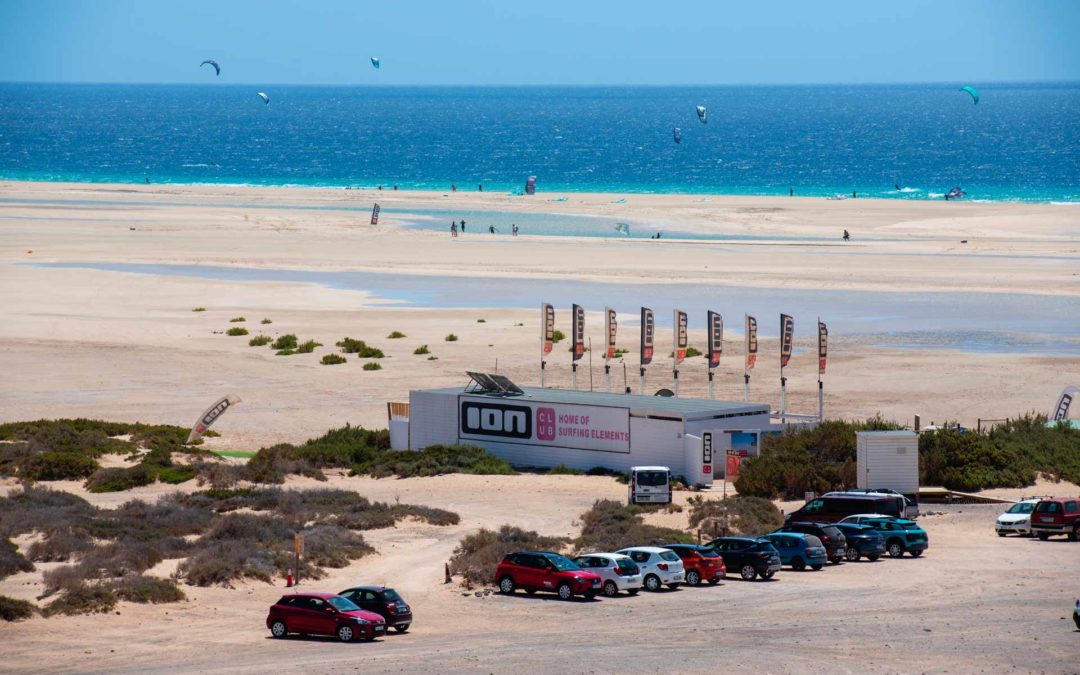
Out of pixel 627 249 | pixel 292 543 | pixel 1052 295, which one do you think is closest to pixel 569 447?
pixel 292 543

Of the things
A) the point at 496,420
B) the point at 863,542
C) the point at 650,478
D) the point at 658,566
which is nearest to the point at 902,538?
the point at 863,542

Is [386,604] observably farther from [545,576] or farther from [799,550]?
[799,550]

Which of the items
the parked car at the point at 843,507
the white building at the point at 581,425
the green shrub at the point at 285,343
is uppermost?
the green shrub at the point at 285,343

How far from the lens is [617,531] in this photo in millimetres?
29750

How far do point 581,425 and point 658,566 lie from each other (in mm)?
12692

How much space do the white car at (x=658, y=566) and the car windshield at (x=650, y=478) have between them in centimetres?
655

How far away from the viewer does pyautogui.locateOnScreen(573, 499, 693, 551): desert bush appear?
28.9 metres

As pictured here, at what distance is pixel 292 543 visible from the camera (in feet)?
93.8

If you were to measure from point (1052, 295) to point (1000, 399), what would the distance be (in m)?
26.1

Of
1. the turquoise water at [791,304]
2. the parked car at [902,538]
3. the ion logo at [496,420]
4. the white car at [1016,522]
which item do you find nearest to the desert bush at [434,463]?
the ion logo at [496,420]

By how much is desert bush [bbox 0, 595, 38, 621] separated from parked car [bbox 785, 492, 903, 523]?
14987 mm

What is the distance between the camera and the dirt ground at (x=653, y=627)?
21016 mm

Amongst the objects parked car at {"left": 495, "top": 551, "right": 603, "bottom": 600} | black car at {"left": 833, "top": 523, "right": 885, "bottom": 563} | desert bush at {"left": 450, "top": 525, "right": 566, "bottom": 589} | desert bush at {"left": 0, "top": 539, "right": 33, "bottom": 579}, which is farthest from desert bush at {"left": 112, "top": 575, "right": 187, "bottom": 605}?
black car at {"left": 833, "top": 523, "right": 885, "bottom": 563}

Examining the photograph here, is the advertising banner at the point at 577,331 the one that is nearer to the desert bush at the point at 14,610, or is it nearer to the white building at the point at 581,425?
the white building at the point at 581,425
